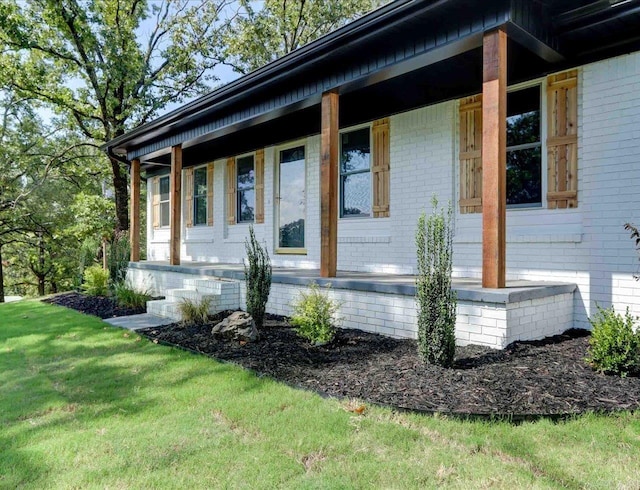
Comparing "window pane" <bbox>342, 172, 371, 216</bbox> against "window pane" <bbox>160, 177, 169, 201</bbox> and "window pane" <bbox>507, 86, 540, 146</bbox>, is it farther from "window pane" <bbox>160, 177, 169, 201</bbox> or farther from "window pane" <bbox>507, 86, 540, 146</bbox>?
"window pane" <bbox>160, 177, 169, 201</bbox>

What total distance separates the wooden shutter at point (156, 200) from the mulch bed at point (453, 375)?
821 cm

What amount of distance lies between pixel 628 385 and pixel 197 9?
58.3ft

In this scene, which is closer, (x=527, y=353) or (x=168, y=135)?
(x=527, y=353)

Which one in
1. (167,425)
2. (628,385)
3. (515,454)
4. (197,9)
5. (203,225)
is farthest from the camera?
(197,9)

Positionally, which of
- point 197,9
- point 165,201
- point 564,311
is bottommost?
point 564,311

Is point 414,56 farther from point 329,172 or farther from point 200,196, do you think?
point 200,196

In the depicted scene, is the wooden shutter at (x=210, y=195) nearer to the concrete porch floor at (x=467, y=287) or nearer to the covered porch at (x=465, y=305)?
the concrete porch floor at (x=467, y=287)

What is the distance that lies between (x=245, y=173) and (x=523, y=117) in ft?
19.6

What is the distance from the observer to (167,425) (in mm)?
2805

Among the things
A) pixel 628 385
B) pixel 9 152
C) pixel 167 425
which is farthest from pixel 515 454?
pixel 9 152

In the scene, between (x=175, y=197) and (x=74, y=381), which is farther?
(x=175, y=197)

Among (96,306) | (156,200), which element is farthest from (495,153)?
(156,200)

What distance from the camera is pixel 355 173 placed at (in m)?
7.31

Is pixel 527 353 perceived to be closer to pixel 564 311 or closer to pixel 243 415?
pixel 564 311
